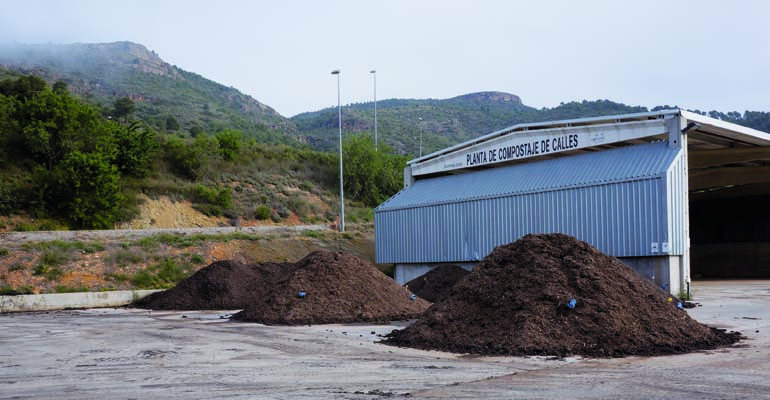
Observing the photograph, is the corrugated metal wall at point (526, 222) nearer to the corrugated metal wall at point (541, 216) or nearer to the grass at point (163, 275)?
the corrugated metal wall at point (541, 216)

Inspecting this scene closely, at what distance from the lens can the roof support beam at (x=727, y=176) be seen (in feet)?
130

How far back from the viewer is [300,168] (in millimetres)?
69875

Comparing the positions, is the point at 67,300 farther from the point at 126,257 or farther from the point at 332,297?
the point at 332,297

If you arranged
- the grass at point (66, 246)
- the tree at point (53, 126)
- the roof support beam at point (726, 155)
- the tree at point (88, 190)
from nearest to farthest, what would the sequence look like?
the roof support beam at point (726, 155), the grass at point (66, 246), the tree at point (88, 190), the tree at point (53, 126)

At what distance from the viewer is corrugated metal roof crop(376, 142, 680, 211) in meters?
26.3

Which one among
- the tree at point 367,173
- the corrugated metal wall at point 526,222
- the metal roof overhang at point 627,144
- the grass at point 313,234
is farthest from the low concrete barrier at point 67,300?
the tree at point 367,173

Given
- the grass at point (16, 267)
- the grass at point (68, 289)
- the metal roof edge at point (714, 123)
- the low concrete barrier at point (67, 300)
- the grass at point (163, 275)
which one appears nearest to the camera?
the metal roof edge at point (714, 123)

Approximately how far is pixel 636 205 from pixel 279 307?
13.2 m

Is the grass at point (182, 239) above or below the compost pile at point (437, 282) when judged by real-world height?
above

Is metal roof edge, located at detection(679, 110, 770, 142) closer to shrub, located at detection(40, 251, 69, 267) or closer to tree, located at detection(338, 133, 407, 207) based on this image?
shrub, located at detection(40, 251, 69, 267)

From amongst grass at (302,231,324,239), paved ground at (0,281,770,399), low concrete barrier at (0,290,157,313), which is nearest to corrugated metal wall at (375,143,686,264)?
grass at (302,231,324,239)

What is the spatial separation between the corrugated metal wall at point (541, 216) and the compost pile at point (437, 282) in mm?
3738

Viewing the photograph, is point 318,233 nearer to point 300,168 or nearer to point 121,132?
point 121,132

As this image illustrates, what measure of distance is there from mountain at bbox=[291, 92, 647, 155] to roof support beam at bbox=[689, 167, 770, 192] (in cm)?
5408
